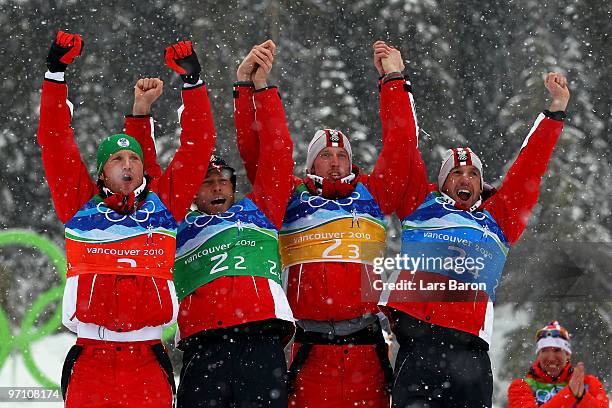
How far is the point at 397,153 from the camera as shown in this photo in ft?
15.6

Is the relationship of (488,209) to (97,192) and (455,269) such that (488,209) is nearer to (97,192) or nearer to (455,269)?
(455,269)

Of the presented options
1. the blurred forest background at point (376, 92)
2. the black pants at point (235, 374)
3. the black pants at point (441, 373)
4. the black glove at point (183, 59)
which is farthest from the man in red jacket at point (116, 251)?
the blurred forest background at point (376, 92)

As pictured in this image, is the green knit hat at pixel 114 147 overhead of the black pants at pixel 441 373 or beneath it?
overhead

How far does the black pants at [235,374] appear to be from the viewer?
423 cm

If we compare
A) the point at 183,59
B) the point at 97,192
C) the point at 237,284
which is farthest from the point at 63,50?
the point at 237,284

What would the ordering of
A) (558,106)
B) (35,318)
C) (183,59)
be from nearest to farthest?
(183,59) < (558,106) < (35,318)

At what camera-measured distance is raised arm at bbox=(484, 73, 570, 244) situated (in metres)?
4.74

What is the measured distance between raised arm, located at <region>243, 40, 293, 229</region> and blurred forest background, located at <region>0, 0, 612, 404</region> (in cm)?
762

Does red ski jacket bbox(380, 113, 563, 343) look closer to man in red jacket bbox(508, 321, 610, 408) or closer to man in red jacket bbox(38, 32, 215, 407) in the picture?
man in red jacket bbox(38, 32, 215, 407)

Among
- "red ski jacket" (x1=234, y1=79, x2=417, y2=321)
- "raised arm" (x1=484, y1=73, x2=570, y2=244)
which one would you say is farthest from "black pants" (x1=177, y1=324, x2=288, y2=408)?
"raised arm" (x1=484, y1=73, x2=570, y2=244)

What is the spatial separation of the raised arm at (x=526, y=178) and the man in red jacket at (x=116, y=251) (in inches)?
60.1

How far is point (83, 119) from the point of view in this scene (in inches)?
512

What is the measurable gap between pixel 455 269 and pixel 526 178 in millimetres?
602

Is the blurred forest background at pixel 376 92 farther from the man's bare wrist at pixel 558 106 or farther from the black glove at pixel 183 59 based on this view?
the black glove at pixel 183 59
